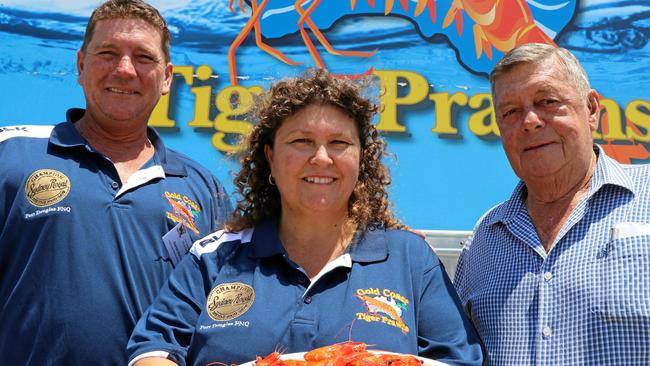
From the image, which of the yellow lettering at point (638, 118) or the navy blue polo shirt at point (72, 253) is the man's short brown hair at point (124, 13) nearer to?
the navy blue polo shirt at point (72, 253)

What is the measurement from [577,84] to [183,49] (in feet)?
7.38

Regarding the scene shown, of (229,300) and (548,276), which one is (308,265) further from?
(548,276)

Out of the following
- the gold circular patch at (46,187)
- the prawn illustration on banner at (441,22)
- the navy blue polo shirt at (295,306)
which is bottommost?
the navy blue polo shirt at (295,306)

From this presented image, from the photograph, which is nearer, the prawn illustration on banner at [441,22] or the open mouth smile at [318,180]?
the open mouth smile at [318,180]

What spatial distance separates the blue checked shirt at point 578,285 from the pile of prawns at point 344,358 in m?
0.53

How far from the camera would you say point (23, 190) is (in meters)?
2.47

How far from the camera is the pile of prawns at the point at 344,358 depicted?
1867mm

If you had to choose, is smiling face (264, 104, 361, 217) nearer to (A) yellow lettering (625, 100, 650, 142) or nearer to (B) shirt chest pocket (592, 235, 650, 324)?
(B) shirt chest pocket (592, 235, 650, 324)

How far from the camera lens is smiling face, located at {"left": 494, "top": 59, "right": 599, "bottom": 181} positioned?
7.97ft

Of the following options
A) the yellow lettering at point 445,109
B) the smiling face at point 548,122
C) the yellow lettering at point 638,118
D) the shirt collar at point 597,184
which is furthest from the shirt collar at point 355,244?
the yellow lettering at point 638,118

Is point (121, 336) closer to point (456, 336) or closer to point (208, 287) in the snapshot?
point (208, 287)

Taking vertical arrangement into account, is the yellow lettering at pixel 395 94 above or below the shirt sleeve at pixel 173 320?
above

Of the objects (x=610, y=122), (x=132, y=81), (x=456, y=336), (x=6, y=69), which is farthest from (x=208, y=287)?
(x=610, y=122)

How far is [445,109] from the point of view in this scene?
388cm
